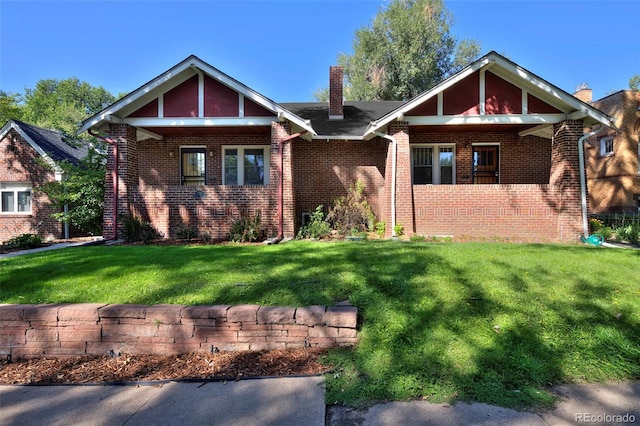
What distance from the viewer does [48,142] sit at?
51.9 ft

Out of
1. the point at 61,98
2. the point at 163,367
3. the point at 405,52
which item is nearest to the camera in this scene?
the point at 163,367

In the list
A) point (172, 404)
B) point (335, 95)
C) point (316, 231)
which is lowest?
point (172, 404)

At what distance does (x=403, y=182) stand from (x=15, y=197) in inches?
611

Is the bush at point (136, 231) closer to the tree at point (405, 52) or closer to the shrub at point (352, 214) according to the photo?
the shrub at point (352, 214)

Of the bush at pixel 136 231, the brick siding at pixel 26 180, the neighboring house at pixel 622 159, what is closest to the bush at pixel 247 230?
the bush at pixel 136 231

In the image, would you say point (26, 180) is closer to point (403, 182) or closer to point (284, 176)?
point (284, 176)

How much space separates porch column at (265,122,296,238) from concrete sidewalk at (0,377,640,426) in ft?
23.7

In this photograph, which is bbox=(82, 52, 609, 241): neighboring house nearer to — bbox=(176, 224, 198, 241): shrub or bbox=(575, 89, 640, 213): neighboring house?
bbox=(176, 224, 198, 241): shrub

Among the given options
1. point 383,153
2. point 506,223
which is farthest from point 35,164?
point 506,223

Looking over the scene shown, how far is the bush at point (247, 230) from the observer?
31.4 ft

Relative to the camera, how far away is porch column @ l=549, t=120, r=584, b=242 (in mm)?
9695

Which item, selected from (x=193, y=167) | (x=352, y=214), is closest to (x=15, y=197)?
(x=193, y=167)

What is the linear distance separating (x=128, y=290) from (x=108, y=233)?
260 inches

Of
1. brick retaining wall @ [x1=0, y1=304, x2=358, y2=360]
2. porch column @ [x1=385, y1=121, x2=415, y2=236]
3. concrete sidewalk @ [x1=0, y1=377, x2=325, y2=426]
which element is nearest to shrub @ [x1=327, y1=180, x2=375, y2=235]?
porch column @ [x1=385, y1=121, x2=415, y2=236]
